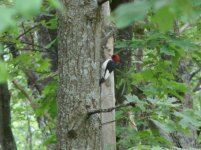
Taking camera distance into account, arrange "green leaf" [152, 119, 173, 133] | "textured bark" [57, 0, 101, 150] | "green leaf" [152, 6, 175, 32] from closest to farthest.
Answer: "green leaf" [152, 6, 175, 32]
"textured bark" [57, 0, 101, 150]
"green leaf" [152, 119, 173, 133]

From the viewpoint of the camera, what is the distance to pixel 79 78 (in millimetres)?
3234

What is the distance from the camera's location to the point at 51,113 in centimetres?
463

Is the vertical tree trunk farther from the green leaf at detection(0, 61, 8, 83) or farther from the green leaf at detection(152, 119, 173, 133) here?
the green leaf at detection(0, 61, 8, 83)

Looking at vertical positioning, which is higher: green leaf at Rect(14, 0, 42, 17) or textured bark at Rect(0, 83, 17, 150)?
green leaf at Rect(14, 0, 42, 17)

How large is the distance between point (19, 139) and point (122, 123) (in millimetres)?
15344

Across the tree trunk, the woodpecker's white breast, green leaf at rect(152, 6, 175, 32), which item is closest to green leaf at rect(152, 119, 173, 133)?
the woodpecker's white breast

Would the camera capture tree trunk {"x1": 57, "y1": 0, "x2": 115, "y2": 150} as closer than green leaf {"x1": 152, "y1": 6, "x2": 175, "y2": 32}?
No

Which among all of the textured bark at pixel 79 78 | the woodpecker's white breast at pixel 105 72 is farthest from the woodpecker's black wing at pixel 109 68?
the textured bark at pixel 79 78

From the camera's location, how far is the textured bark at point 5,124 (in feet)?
17.9

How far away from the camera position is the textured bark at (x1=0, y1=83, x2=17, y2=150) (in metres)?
5.46

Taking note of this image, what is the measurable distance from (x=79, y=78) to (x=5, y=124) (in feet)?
8.45

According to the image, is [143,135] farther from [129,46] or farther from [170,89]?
[129,46]

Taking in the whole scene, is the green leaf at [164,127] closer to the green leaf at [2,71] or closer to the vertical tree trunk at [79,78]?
the vertical tree trunk at [79,78]

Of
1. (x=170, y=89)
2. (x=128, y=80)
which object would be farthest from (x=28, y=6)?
(x=128, y=80)
